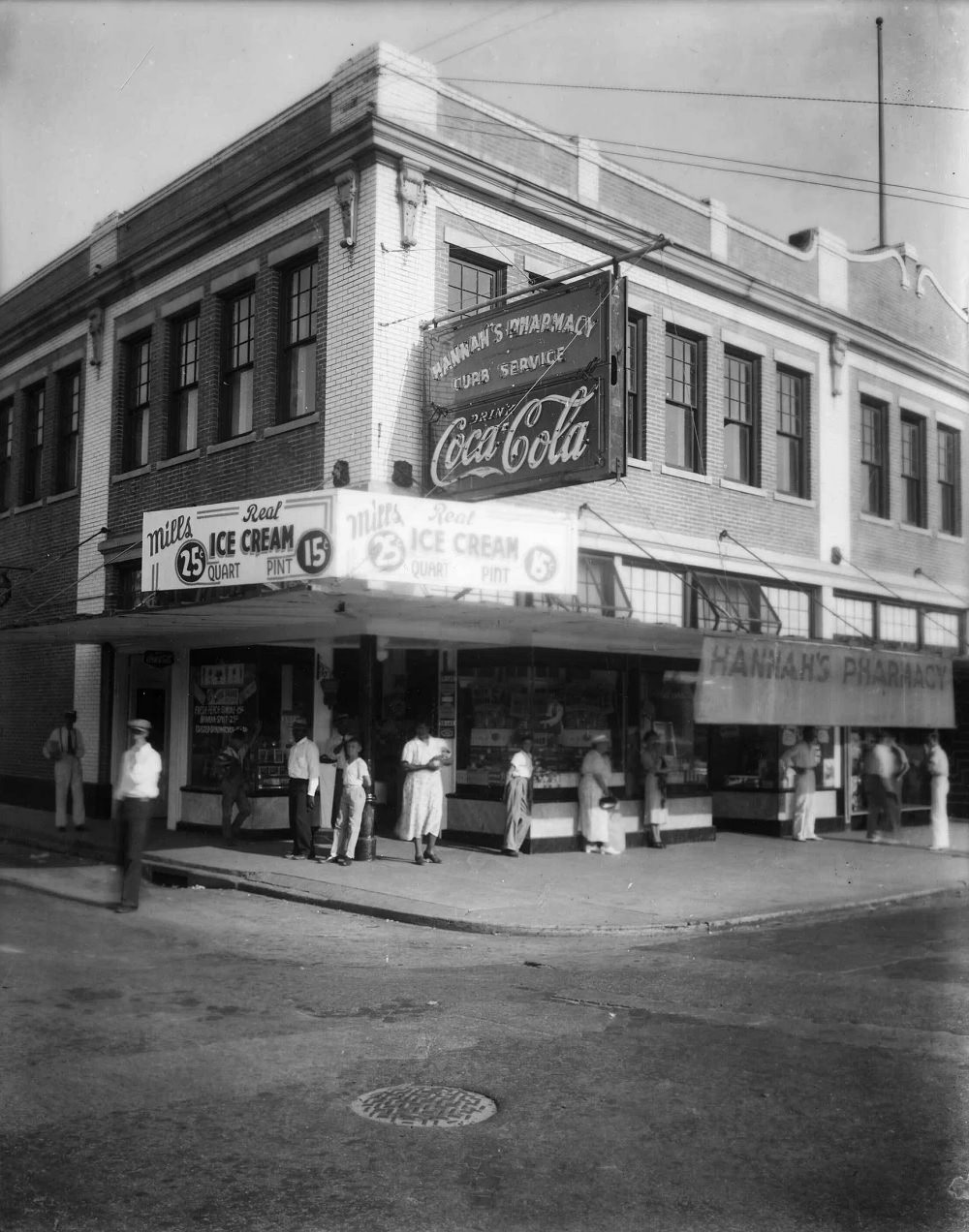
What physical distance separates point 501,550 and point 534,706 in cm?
345

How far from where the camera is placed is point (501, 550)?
1383 cm

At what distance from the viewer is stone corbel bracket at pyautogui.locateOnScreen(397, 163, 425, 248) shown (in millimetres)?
15141

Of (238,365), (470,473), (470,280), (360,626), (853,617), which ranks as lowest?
(360,626)

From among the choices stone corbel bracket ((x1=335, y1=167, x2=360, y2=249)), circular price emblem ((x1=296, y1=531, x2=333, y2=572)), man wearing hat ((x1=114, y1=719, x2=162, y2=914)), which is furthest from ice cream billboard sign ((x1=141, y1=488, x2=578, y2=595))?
stone corbel bracket ((x1=335, y1=167, x2=360, y2=249))

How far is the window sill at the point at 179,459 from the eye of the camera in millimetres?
18078

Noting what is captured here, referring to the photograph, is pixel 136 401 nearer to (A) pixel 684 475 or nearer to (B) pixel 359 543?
(B) pixel 359 543

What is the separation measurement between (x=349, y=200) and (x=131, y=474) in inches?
252

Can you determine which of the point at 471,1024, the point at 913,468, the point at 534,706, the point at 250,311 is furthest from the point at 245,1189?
the point at 913,468

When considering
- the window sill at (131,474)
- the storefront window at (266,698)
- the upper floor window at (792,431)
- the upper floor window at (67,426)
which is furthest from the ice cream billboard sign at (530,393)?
the upper floor window at (67,426)

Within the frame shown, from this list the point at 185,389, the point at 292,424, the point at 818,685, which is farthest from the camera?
the point at 185,389

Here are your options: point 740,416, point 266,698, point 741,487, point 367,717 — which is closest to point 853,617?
point 741,487

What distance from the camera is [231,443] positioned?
17.3 meters

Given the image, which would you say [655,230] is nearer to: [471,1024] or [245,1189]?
[471,1024]

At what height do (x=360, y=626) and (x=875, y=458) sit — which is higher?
(x=875, y=458)
